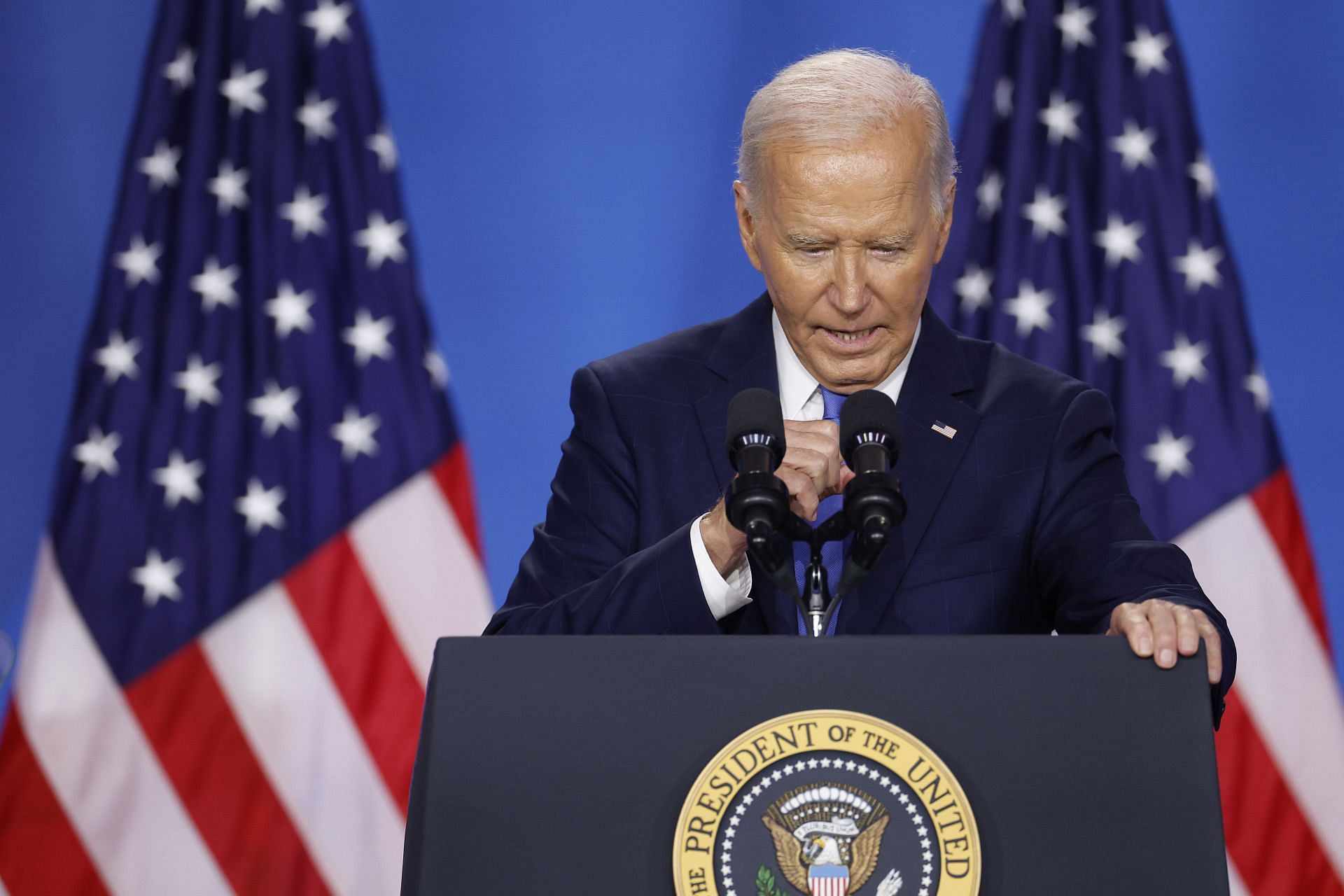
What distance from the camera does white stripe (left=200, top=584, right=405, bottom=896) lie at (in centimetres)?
355

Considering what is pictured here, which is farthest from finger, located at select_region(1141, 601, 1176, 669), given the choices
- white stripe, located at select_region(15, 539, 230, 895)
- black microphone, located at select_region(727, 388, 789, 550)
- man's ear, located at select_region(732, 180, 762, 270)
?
white stripe, located at select_region(15, 539, 230, 895)

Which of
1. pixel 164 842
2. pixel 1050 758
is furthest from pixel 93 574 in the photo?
pixel 1050 758

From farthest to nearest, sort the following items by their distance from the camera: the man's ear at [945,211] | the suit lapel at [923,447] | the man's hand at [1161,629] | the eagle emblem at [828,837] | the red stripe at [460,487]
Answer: the red stripe at [460,487] → the man's ear at [945,211] → the suit lapel at [923,447] → the man's hand at [1161,629] → the eagle emblem at [828,837]

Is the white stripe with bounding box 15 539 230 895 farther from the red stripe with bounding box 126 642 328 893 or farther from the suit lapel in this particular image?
the suit lapel

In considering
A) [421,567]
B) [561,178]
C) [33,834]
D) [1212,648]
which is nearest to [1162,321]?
[561,178]

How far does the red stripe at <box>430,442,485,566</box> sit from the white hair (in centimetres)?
190

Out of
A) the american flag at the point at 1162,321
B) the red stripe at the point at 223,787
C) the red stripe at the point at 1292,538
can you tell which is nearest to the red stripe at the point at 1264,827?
the american flag at the point at 1162,321

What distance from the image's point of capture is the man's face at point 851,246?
71.1 inches

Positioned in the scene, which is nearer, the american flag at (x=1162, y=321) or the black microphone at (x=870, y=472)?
the black microphone at (x=870, y=472)

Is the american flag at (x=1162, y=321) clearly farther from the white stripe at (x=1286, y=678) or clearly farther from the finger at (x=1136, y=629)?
the finger at (x=1136, y=629)

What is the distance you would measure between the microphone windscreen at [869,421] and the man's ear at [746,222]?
62 cm

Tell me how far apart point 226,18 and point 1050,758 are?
3.25 m

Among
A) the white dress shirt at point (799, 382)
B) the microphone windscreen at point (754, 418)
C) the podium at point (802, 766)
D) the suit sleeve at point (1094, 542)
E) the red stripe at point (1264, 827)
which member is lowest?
the red stripe at point (1264, 827)

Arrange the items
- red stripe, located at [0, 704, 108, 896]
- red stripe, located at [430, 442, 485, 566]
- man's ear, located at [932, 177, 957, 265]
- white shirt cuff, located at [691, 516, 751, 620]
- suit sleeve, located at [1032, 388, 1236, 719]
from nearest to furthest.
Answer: white shirt cuff, located at [691, 516, 751, 620]
suit sleeve, located at [1032, 388, 1236, 719]
man's ear, located at [932, 177, 957, 265]
red stripe, located at [0, 704, 108, 896]
red stripe, located at [430, 442, 485, 566]
